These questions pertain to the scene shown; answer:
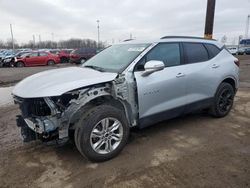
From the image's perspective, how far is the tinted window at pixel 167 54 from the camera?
3803 millimetres

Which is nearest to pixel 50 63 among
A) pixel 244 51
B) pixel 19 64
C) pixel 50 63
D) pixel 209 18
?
pixel 50 63

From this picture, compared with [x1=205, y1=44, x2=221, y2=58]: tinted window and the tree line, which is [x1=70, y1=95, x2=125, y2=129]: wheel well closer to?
[x1=205, y1=44, x2=221, y2=58]: tinted window

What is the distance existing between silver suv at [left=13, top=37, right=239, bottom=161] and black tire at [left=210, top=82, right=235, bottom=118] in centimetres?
27

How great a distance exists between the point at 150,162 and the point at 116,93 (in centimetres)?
109

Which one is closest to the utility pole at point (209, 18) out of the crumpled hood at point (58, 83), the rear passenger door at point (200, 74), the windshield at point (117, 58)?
the rear passenger door at point (200, 74)

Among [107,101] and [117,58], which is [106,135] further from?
[117,58]

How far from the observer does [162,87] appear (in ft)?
12.2

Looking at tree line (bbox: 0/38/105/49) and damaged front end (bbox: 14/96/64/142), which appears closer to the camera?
damaged front end (bbox: 14/96/64/142)

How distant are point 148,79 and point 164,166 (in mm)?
1303

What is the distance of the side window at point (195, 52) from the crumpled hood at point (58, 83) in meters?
1.72

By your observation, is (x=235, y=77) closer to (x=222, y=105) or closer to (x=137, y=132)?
(x=222, y=105)

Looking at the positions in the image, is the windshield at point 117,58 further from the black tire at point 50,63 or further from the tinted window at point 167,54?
the black tire at point 50,63

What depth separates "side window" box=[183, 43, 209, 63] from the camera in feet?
14.1

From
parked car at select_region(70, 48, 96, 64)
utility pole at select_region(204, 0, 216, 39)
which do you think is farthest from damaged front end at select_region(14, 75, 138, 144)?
parked car at select_region(70, 48, 96, 64)
